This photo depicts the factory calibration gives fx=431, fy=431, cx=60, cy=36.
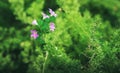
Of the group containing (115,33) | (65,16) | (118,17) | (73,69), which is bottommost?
(73,69)

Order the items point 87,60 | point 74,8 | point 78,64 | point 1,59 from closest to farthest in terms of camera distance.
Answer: point 78,64, point 87,60, point 74,8, point 1,59

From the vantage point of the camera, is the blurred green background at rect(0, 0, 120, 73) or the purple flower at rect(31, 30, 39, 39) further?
the purple flower at rect(31, 30, 39, 39)

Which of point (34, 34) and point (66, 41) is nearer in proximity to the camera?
point (34, 34)

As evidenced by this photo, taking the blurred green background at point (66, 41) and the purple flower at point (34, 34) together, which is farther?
the purple flower at point (34, 34)

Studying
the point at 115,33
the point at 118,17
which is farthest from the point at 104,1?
the point at 115,33

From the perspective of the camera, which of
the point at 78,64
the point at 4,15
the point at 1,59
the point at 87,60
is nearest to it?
the point at 78,64

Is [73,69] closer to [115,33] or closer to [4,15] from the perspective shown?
[115,33]

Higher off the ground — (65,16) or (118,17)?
(118,17)

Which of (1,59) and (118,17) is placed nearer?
(1,59)
